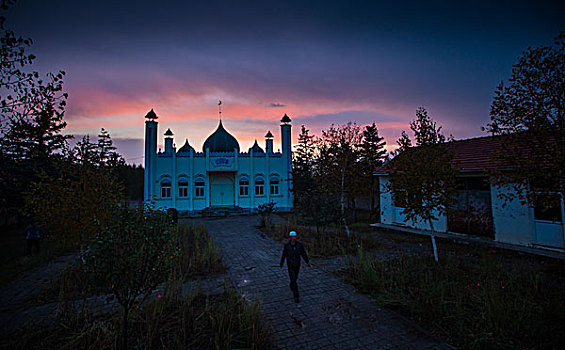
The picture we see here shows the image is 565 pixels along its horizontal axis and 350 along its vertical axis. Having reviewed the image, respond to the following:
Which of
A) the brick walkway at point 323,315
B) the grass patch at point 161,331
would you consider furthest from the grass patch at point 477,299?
the grass patch at point 161,331

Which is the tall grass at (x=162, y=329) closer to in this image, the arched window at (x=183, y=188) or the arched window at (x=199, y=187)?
the arched window at (x=183, y=188)

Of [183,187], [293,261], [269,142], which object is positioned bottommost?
[293,261]

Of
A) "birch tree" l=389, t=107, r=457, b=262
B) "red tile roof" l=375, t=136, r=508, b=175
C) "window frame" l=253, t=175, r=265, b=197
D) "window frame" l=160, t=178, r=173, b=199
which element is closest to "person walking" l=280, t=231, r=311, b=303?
"birch tree" l=389, t=107, r=457, b=262

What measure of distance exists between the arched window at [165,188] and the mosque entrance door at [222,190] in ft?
14.7

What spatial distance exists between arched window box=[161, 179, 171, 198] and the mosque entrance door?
14.7 feet

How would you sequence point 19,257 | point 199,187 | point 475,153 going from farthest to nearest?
point 199,187
point 475,153
point 19,257

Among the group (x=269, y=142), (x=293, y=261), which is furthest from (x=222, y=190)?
(x=293, y=261)

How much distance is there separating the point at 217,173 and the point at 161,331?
24.8 meters

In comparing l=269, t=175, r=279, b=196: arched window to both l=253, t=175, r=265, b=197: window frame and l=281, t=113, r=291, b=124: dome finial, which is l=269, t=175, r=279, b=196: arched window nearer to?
l=253, t=175, r=265, b=197: window frame

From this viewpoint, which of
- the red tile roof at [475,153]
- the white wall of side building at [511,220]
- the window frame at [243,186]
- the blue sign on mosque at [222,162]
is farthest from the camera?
the window frame at [243,186]

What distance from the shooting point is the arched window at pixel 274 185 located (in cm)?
3045

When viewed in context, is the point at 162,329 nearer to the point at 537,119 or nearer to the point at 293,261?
the point at 293,261

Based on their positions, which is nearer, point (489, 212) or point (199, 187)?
point (489, 212)

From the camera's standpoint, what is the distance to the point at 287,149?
31.1 m
